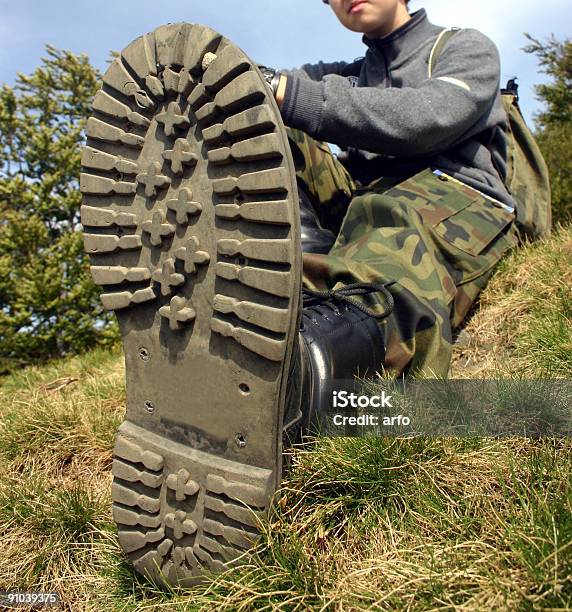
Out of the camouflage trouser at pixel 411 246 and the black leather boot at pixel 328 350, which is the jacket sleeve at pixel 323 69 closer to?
the camouflage trouser at pixel 411 246

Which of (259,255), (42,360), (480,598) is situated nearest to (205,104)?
(259,255)

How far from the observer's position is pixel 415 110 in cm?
187

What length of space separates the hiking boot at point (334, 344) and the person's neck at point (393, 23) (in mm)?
1387

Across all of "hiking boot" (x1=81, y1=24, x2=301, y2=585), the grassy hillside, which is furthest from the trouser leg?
"hiking boot" (x1=81, y1=24, x2=301, y2=585)

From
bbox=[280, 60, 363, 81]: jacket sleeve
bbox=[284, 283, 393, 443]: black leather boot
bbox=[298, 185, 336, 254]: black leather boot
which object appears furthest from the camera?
bbox=[280, 60, 363, 81]: jacket sleeve

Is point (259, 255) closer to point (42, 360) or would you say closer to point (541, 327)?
point (541, 327)

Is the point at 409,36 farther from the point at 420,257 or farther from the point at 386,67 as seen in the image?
the point at 420,257

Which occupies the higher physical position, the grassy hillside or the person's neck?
the person's neck

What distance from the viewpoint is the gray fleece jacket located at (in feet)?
5.85

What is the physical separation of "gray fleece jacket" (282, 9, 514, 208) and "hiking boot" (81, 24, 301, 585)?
0.61 metres

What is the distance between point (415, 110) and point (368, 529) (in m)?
1.28

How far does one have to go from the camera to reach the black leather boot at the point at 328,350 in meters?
1.26

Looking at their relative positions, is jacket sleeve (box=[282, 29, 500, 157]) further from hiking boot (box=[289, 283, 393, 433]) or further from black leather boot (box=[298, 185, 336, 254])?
hiking boot (box=[289, 283, 393, 433])

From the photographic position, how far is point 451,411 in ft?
4.43
